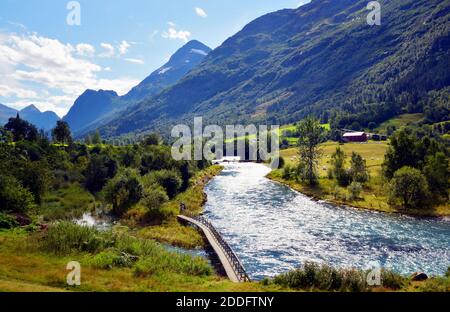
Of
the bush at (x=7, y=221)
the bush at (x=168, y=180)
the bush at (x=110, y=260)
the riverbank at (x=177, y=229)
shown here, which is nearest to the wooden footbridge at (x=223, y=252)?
the riverbank at (x=177, y=229)

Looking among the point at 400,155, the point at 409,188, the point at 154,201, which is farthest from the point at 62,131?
the point at 409,188

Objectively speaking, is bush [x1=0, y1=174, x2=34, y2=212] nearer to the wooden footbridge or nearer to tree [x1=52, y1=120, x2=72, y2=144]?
the wooden footbridge

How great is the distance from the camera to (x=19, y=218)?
203 feet

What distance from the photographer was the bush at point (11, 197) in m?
66.2

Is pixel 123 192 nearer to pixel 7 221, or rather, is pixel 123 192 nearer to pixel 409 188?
pixel 7 221

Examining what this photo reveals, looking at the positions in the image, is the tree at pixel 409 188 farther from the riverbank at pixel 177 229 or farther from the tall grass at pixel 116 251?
the tall grass at pixel 116 251

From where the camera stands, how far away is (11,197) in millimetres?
66750

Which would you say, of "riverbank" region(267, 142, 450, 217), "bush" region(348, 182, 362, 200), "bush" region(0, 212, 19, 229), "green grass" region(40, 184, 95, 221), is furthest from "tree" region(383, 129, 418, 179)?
"bush" region(0, 212, 19, 229)

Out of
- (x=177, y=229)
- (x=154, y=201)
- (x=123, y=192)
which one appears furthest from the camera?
(x=123, y=192)

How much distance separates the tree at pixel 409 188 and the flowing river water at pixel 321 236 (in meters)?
7.65

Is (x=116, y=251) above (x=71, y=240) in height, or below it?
below

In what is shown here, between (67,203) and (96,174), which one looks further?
(96,174)

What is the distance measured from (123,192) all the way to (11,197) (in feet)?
89.4
